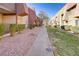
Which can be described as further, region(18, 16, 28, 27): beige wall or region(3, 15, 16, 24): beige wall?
region(18, 16, 28, 27): beige wall

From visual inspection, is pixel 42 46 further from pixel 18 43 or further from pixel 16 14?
pixel 16 14

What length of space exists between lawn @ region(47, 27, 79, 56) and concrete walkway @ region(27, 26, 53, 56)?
0.11 metres

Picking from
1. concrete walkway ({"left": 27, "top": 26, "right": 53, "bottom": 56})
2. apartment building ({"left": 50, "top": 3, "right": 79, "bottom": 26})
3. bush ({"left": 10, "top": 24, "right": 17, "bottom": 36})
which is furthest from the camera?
bush ({"left": 10, "top": 24, "right": 17, "bottom": 36})

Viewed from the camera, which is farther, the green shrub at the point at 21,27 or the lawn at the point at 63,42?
the green shrub at the point at 21,27

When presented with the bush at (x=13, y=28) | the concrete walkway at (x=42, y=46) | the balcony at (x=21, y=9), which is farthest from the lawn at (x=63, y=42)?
the bush at (x=13, y=28)

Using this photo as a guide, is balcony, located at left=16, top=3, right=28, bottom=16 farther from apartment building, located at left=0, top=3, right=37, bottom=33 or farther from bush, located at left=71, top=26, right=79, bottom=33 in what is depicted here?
bush, located at left=71, top=26, right=79, bottom=33

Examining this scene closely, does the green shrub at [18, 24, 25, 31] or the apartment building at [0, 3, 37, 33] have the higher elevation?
the apartment building at [0, 3, 37, 33]

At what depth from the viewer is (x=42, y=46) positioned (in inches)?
180

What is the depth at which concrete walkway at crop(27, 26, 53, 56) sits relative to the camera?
442 cm

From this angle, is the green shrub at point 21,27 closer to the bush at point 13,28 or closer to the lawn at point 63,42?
the bush at point 13,28

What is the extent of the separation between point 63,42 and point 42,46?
1.70 ft

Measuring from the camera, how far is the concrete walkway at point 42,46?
442cm

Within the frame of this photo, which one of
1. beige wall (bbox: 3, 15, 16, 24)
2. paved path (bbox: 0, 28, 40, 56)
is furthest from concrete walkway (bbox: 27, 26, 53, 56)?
beige wall (bbox: 3, 15, 16, 24)

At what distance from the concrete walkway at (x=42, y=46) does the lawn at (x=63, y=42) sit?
11 cm
